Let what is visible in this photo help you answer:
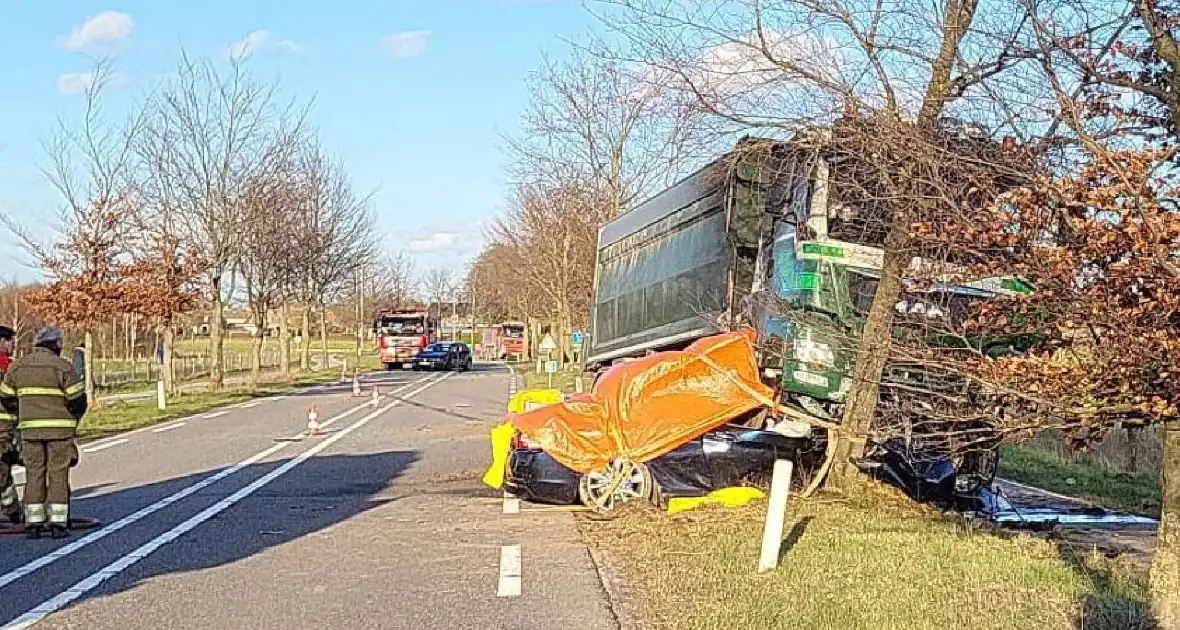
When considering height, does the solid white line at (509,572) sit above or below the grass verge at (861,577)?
below

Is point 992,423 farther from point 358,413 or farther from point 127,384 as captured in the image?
point 127,384

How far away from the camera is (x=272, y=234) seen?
133 feet

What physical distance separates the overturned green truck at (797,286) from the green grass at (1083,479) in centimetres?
202

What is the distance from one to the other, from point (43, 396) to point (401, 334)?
54680 millimetres

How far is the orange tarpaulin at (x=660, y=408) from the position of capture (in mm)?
11477

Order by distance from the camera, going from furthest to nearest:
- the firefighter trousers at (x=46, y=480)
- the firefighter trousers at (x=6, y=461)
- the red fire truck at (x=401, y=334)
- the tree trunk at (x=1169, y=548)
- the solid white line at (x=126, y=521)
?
the red fire truck at (x=401, y=334), the firefighter trousers at (x=6, y=461), the firefighter trousers at (x=46, y=480), the solid white line at (x=126, y=521), the tree trunk at (x=1169, y=548)

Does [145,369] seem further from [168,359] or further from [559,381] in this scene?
[559,381]

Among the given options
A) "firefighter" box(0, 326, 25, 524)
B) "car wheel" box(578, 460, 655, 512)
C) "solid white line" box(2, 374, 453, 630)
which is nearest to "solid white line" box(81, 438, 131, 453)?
"solid white line" box(2, 374, 453, 630)

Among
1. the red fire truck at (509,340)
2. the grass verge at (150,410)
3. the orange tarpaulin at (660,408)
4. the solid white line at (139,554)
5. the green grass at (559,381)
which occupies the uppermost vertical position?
the red fire truck at (509,340)

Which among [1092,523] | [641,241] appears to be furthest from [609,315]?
[1092,523]

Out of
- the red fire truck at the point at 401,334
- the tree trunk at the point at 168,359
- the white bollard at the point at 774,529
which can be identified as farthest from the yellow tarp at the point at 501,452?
the red fire truck at the point at 401,334

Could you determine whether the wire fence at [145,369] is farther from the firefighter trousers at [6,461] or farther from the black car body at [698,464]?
the black car body at [698,464]

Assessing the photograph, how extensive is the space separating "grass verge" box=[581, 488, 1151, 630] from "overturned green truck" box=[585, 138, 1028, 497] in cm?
75

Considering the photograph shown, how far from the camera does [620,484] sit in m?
11.7
